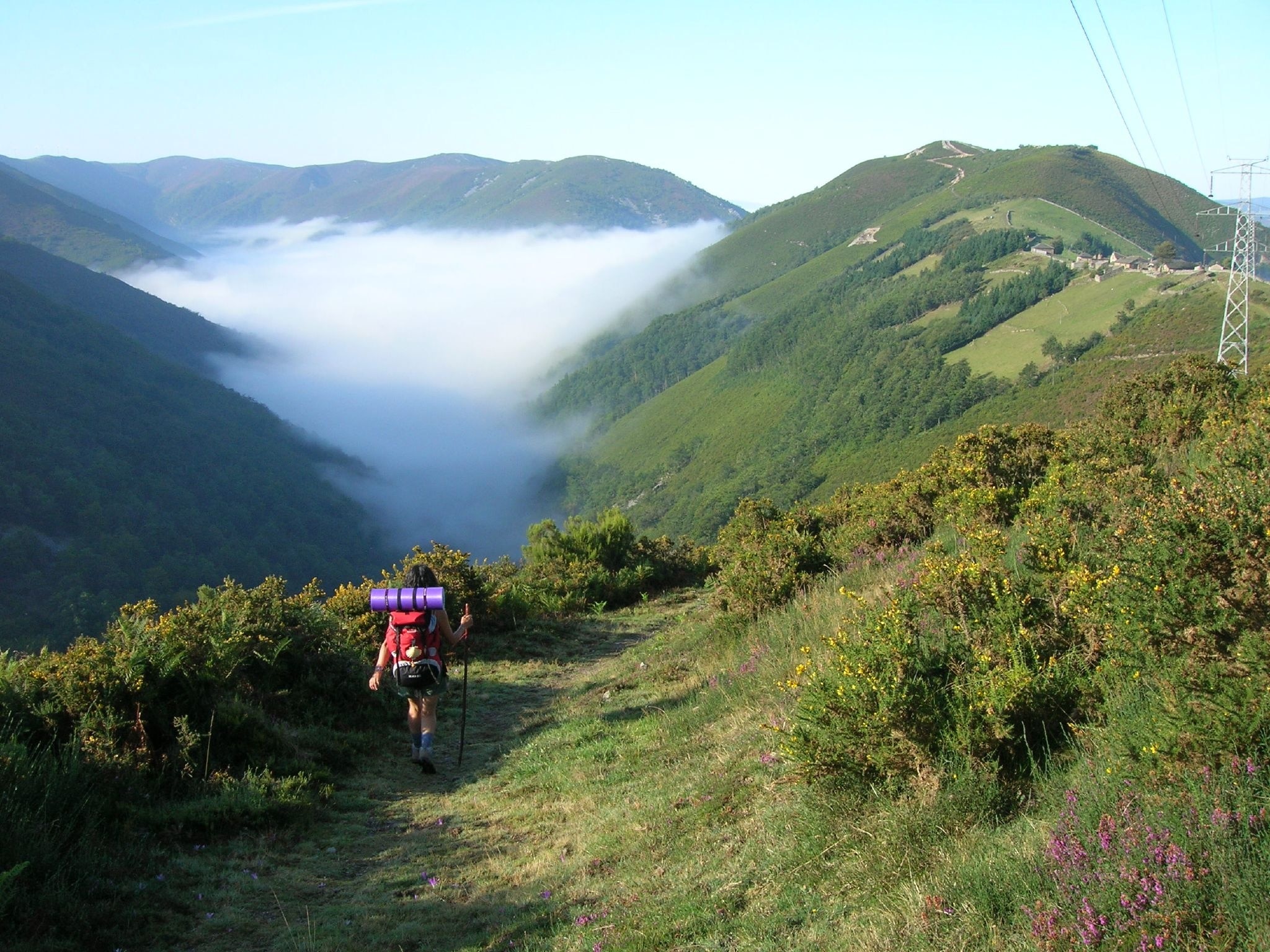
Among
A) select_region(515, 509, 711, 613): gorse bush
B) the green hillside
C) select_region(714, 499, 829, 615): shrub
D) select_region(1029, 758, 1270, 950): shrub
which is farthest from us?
select_region(515, 509, 711, 613): gorse bush

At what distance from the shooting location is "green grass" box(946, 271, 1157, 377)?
292 ft

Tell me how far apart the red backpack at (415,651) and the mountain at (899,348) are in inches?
2138

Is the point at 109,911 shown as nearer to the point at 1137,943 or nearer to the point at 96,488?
the point at 1137,943

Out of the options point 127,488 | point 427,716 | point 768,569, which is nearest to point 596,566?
point 768,569

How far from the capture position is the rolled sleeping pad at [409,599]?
23.5 feet

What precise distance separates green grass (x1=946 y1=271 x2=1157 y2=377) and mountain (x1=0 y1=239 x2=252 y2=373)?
11037 centimetres

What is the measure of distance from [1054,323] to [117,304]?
13987 centimetres

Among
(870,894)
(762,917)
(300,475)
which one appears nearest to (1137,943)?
(870,894)

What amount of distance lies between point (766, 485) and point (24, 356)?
78.5 meters

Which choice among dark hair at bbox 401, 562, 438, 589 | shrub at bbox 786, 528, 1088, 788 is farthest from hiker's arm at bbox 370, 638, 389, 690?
shrub at bbox 786, 528, 1088, 788

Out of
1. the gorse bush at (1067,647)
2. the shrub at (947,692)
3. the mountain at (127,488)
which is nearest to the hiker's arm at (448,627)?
the gorse bush at (1067,647)

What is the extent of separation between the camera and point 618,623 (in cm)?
1377

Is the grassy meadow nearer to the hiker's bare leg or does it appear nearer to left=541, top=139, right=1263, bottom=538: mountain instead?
the hiker's bare leg

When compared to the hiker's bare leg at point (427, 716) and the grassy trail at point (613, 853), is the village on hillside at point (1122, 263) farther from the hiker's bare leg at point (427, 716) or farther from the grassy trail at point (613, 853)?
the hiker's bare leg at point (427, 716)
